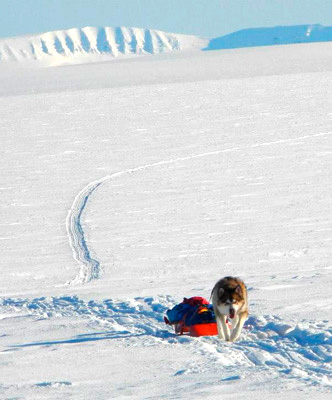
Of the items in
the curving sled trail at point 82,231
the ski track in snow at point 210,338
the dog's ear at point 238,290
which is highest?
the curving sled trail at point 82,231

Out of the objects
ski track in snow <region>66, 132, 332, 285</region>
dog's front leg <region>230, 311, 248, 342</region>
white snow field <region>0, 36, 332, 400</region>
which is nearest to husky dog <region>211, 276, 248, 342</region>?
dog's front leg <region>230, 311, 248, 342</region>

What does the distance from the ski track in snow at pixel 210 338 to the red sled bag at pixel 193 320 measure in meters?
0.06

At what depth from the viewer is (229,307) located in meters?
5.14

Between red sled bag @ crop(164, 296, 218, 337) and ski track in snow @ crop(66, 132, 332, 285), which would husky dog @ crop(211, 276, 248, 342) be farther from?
ski track in snow @ crop(66, 132, 332, 285)

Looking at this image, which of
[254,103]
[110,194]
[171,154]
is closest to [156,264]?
[110,194]

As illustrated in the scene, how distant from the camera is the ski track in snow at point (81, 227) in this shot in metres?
8.37

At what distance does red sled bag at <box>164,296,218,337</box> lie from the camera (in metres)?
5.35

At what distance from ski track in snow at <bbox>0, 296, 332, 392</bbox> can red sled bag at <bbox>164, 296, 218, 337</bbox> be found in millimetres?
61

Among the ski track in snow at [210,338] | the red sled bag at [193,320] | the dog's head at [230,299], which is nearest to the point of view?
the ski track in snow at [210,338]

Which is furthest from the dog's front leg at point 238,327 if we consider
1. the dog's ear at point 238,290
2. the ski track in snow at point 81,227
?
the ski track in snow at point 81,227

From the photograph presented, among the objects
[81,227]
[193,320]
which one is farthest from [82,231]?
[193,320]

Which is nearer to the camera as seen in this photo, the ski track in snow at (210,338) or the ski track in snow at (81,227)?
the ski track in snow at (210,338)

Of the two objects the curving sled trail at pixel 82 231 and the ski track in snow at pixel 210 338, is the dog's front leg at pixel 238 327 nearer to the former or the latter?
the ski track in snow at pixel 210 338

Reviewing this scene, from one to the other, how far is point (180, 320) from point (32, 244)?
16.4ft
